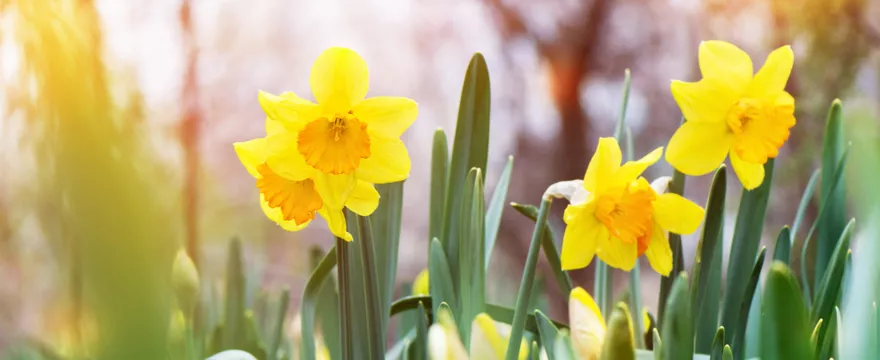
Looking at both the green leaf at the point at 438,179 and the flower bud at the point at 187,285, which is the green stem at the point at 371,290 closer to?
the green leaf at the point at 438,179

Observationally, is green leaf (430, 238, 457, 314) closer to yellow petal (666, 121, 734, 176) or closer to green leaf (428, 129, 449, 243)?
green leaf (428, 129, 449, 243)

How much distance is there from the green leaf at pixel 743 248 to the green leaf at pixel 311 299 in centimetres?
33

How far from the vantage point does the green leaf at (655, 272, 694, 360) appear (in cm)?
34

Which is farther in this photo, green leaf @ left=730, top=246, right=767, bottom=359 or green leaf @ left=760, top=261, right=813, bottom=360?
green leaf @ left=730, top=246, right=767, bottom=359

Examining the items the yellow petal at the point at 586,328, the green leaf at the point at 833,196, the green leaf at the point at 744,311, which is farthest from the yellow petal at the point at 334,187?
the green leaf at the point at 833,196

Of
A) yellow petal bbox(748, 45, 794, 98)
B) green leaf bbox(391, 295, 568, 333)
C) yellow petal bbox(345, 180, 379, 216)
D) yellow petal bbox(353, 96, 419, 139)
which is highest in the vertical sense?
yellow petal bbox(748, 45, 794, 98)

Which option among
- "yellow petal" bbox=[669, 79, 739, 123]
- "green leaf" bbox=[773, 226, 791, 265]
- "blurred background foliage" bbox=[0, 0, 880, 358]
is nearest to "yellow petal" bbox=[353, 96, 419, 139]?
"yellow petal" bbox=[669, 79, 739, 123]

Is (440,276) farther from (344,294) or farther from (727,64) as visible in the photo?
(727,64)

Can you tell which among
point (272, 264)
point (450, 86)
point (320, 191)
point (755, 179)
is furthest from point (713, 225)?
point (272, 264)

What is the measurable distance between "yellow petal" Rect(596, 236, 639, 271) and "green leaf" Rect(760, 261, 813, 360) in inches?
5.8

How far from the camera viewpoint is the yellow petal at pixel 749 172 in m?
0.45

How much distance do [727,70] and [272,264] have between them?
3.27 meters

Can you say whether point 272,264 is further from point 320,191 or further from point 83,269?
point 83,269

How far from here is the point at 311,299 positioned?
1.73ft
